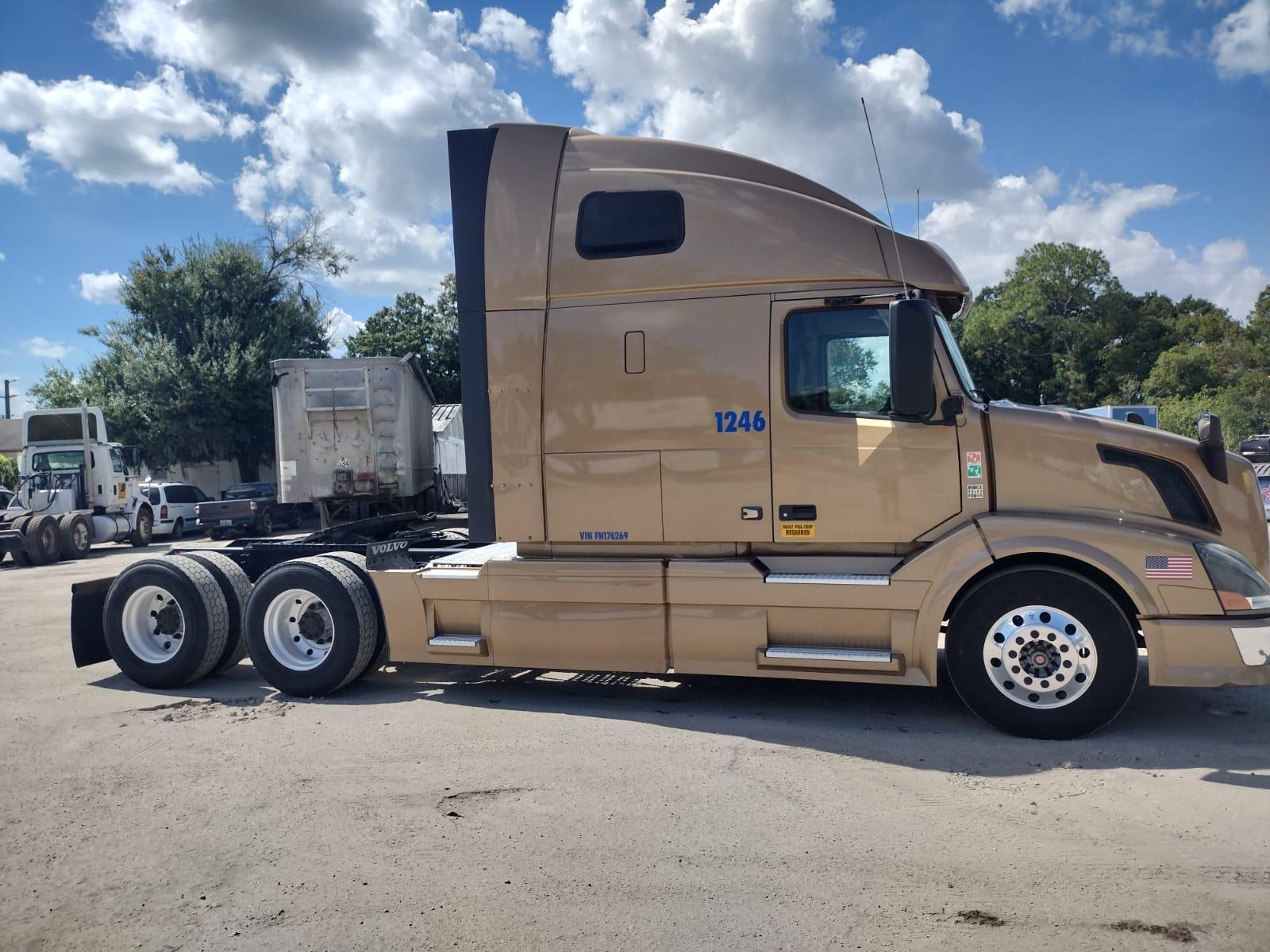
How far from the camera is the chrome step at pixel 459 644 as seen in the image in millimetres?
6605

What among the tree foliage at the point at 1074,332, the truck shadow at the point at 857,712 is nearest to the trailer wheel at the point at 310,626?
the truck shadow at the point at 857,712

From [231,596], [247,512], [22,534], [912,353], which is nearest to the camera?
[912,353]

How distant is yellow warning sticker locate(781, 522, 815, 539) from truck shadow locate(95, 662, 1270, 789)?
1319 millimetres

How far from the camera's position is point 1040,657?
5426 millimetres

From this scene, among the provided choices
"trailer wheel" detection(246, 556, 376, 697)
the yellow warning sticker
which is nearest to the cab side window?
the yellow warning sticker

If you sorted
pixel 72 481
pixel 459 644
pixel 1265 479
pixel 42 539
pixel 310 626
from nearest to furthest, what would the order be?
pixel 459 644 → pixel 310 626 → pixel 1265 479 → pixel 42 539 → pixel 72 481

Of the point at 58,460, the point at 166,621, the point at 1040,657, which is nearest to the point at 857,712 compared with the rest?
the point at 1040,657

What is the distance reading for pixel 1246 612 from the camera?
17.1 ft

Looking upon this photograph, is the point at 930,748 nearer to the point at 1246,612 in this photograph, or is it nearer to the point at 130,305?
the point at 1246,612

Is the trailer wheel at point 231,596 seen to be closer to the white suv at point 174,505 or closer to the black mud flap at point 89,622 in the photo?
the black mud flap at point 89,622

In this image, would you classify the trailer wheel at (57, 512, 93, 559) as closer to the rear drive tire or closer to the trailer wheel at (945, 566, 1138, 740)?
the rear drive tire

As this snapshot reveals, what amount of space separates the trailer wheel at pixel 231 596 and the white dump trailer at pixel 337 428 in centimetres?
307

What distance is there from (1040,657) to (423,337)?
111 feet

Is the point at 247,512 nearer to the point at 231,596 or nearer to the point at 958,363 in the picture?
the point at 231,596
